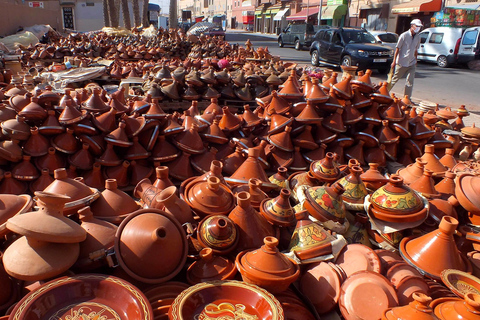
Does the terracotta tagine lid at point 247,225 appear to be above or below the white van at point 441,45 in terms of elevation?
below

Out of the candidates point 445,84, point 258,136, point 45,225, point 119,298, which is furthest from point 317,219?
point 445,84

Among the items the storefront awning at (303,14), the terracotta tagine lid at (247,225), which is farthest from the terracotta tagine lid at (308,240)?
the storefront awning at (303,14)

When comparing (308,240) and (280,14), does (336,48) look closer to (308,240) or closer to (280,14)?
(308,240)

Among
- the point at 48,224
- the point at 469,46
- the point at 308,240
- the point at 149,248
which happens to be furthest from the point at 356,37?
the point at 48,224

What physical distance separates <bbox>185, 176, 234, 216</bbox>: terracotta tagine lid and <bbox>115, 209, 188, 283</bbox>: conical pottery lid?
17.2 inches

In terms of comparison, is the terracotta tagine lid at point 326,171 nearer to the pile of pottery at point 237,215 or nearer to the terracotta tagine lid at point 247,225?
the pile of pottery at point 237,215

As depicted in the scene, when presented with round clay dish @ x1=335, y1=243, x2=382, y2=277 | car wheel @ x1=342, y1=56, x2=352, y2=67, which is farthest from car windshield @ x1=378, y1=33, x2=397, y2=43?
round clay dish @ x1=335, y1=243, x2=382, y2=277

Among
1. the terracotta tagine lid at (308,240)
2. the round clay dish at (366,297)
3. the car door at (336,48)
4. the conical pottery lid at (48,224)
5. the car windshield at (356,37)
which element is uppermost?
the car windshield at (356,37)

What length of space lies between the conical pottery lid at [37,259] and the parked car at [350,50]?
38.5ft

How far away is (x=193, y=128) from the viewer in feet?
11.8

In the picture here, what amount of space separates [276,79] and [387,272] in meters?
4.73

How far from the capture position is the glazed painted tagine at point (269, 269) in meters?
1.74

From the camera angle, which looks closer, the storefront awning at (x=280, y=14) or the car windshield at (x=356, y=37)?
the car windshield at (x=356, y=37)

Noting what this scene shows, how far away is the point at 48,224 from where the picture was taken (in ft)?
5.21
